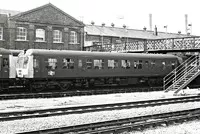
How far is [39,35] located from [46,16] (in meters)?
2.52

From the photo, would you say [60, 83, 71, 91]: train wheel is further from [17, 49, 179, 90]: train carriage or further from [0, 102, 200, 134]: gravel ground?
[0, 102, 200, 134]: gravel ground

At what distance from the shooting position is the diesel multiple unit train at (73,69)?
19.8 metres

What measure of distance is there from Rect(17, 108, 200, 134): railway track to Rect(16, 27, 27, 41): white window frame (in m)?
26.5

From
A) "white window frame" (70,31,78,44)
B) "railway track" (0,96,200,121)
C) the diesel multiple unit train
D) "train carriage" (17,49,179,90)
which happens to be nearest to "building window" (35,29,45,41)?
"white window frame" (70,31,78,44)

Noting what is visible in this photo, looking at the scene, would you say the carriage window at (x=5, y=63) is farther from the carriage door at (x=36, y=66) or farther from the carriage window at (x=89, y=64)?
the carriage window at (x=89, y=64)

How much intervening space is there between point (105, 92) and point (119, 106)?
714cm

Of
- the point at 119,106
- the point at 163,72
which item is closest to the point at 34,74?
the point at 119,106

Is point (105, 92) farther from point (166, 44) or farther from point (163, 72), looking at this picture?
point (166, 44)

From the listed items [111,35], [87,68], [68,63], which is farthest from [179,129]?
[111,35]

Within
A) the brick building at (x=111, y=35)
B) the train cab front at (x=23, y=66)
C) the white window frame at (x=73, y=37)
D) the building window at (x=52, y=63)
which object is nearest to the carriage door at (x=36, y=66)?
the train cab front at (x=23, y=66)

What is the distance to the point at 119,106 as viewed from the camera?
533 inches

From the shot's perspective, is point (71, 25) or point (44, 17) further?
point (71, 25)

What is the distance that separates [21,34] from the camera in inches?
1358

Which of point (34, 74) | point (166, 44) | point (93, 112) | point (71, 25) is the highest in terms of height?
point (71, 25)
